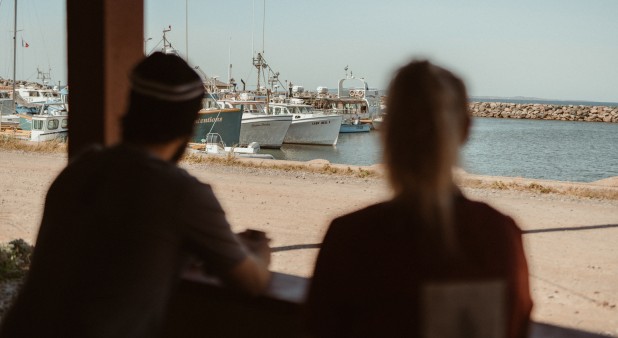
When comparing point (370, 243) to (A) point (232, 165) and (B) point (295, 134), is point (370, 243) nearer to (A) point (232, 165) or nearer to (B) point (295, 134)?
(A) point (232, 165)

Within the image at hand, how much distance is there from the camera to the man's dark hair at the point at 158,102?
1.42 metres

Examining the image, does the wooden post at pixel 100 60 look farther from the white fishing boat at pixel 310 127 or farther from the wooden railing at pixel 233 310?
the white fishing boat at pixel 310 127

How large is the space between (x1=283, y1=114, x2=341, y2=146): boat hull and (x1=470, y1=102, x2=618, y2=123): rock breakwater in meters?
58.7

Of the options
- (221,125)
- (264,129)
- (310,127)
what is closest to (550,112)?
(310,127)

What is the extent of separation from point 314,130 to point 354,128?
42.9 feet

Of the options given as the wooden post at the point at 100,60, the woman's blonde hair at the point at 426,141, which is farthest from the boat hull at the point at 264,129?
the woman's blonde hair at the point at 426,141

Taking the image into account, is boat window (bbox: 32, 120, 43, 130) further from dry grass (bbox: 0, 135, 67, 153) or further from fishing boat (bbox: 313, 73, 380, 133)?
fishing boat (bbox: 313, 73, 380, 133)

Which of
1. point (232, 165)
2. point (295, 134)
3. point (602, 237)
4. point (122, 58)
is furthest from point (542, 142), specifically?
point (122, 58)

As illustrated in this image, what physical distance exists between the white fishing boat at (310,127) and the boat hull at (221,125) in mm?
8935

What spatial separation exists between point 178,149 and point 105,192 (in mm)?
203

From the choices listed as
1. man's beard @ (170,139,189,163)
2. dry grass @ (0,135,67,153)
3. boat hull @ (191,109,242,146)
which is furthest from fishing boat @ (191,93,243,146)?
man's beard @ (170,139,189,163)

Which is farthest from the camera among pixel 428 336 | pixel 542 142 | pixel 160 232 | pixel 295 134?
pixel 542 142

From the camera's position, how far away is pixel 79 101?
2.30 m

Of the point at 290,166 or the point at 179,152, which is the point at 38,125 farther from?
the point at 179,152
